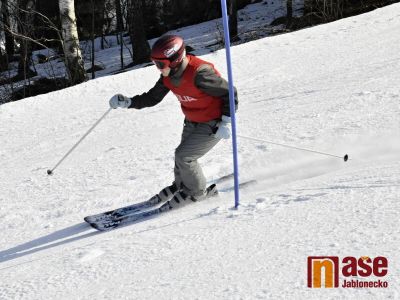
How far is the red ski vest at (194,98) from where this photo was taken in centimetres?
378

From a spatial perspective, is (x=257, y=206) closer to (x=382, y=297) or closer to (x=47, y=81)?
(x=382, y=297)

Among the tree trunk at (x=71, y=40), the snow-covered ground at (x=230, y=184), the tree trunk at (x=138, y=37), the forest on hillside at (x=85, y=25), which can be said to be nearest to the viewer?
the snow-covered ground at (x=230, y=184)

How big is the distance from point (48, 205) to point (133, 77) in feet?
13.0

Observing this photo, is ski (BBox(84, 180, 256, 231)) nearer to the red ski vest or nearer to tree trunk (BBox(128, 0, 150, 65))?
the red ski vest

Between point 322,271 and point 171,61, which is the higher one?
point 171,61

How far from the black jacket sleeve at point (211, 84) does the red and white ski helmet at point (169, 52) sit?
6.9 inches

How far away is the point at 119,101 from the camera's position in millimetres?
4164

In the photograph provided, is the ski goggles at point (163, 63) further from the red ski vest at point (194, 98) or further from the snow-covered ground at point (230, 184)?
the snow-covered ground at point (230, 184)

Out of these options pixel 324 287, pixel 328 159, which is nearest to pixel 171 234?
pixel 324 287

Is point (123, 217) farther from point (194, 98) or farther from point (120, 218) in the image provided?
point (194, 98)

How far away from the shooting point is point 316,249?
9.27 ft

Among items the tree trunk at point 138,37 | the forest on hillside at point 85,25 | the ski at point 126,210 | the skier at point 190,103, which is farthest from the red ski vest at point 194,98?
the tree trunk at point 138,37

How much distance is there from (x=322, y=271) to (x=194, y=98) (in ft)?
5.67

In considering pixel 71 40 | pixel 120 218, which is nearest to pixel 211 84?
pixel 120 218
